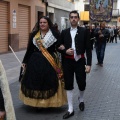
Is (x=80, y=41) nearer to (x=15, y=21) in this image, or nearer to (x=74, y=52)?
(x=74, y=52)

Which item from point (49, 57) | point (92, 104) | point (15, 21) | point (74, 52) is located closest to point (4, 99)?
point (74, 52)

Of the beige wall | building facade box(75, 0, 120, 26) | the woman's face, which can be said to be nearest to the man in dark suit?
the woman's face

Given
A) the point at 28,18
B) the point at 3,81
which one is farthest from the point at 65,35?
the point at 28,18

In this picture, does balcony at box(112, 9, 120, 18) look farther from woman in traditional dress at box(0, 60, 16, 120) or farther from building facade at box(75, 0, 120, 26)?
woman in traditional dress at box(0, 60, 16, 120)

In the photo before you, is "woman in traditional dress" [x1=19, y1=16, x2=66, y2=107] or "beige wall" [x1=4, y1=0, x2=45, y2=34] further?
"beige wall" [x1=4, y1=0, x2=45, y2=34]

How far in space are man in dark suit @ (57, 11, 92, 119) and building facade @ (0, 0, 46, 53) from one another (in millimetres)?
12015

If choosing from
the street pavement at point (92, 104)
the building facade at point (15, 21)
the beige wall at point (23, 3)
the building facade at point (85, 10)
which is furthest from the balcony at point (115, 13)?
the street pavement at point (92, 104)

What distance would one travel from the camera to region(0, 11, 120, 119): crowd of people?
5.88 m

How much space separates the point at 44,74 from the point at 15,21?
1335 centimetres

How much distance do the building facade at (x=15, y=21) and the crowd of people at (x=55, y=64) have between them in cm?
1163

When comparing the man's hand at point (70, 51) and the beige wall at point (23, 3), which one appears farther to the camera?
the beige wall at point (23, 3)

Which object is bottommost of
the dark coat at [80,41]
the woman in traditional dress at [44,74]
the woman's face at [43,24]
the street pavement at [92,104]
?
the street pavement at [92,104]

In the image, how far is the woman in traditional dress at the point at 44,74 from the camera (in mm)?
6070

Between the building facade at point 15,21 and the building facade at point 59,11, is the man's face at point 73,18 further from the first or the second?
the building facade at point 59,11
